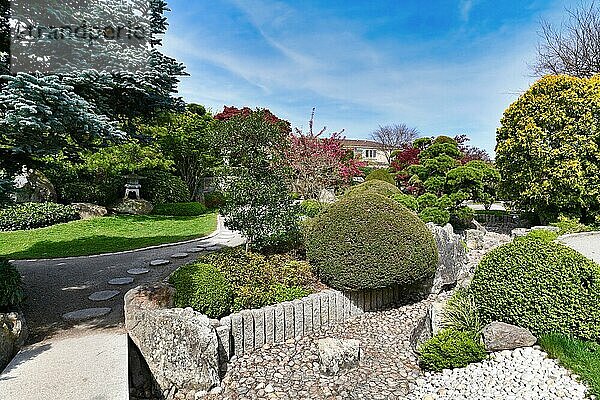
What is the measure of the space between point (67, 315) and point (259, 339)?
2.18m

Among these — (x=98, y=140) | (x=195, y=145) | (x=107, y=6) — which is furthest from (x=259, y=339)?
(x=195, y=145)

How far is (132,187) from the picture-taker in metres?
12.9

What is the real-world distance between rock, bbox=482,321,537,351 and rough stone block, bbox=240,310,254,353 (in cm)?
228

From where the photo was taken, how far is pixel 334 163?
45.9 ft

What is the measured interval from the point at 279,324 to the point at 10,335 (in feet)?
8.08

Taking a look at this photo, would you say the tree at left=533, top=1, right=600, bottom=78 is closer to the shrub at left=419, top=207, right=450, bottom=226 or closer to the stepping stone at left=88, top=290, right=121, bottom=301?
the shrub at left=419, top=207, right=450, bottom=226

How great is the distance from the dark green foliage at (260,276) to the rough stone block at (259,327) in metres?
0.16

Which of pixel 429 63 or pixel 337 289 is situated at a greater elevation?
pixel 429 63

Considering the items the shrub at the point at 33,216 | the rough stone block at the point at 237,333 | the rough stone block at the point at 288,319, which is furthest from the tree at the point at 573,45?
the shrub at the point at 33,216

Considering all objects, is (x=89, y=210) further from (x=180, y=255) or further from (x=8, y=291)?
(x=8, y=291)

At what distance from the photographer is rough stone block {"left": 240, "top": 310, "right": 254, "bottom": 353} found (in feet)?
12.6

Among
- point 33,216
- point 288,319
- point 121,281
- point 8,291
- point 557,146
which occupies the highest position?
point 557,146

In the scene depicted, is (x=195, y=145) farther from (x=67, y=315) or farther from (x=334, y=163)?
(x=67, y=315)

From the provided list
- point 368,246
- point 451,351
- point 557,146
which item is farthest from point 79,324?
point 557,146
